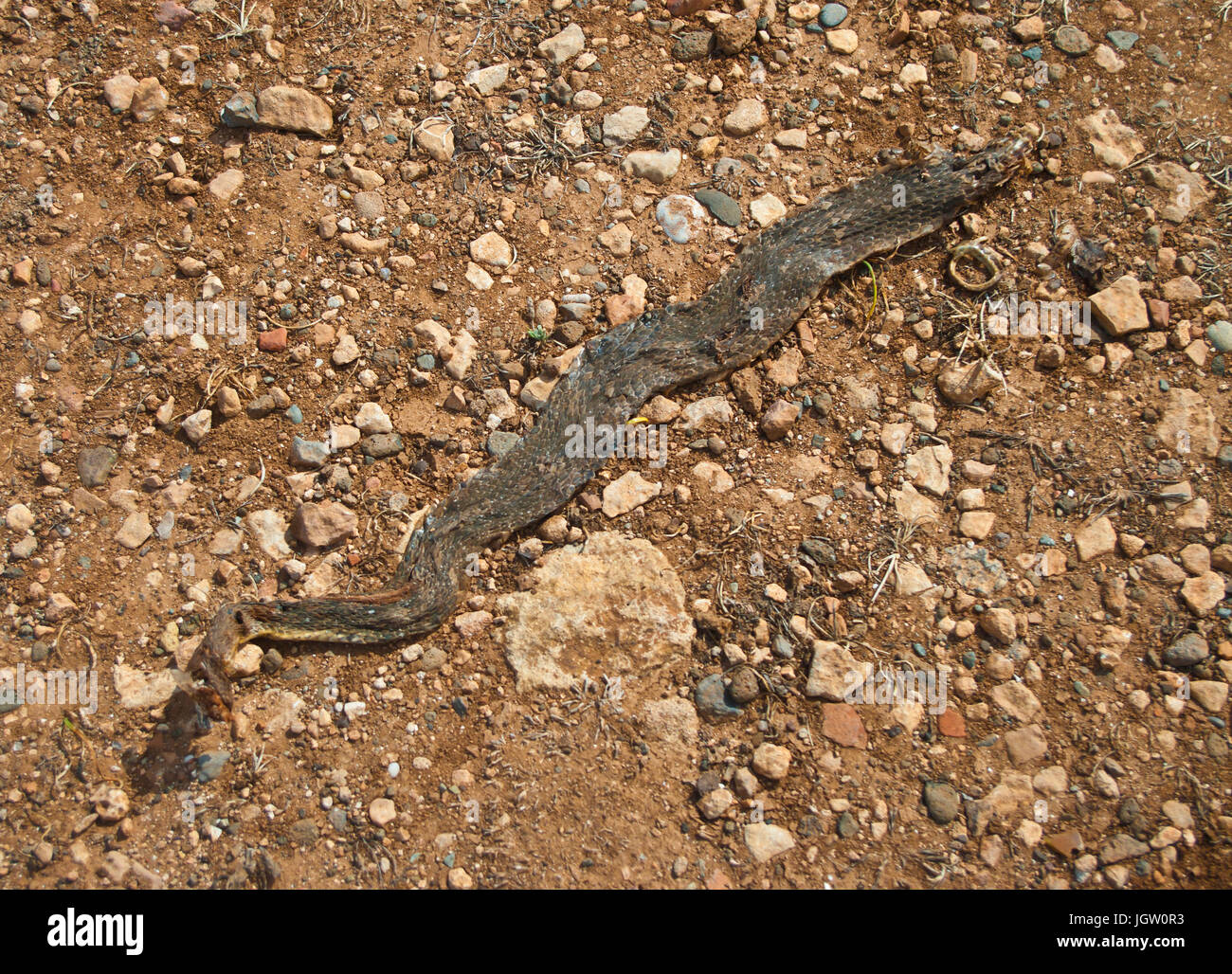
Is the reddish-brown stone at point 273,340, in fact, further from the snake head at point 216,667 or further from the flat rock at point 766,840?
the flat rock at point 766,840

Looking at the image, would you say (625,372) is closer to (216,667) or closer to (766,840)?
(766,840)

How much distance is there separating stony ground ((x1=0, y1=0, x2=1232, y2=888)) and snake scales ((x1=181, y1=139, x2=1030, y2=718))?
0.15 m

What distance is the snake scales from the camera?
3.91 m

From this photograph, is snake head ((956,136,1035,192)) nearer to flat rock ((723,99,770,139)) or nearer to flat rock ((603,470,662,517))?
flat rock ((723,99,770,139))

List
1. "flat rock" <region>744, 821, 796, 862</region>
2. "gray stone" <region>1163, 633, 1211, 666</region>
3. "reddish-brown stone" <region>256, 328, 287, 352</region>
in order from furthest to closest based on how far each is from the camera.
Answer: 1. "reddish-brown stone" <region>256, 328, 287, 352</region>
2. "gray stone" <region>1163, 633, 1211, 666</region>
3. "flat rock" <region>744, 821, 796, 862</region>

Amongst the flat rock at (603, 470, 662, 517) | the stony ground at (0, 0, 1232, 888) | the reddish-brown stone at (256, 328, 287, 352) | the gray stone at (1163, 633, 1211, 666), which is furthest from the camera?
the reddish-brown stone at (256, 328, 287, 352)

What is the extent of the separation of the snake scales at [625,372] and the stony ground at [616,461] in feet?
0.49

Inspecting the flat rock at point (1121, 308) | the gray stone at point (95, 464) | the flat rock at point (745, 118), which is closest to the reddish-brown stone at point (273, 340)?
the gray stone at point (95, 464)

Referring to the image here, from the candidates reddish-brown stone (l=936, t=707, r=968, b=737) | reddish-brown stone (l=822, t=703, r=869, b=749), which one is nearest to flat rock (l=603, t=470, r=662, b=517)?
reddish-brown stone (l=822, t=703, r=869, b=749)

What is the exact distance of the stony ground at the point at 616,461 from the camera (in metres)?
3.65

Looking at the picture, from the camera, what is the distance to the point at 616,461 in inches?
166

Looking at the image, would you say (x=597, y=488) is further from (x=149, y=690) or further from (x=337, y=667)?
(x=149, y=690)

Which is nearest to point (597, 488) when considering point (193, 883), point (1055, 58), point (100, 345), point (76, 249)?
point (193, 883)

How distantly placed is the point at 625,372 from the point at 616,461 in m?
0.51
